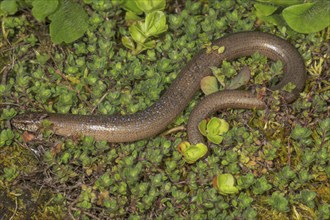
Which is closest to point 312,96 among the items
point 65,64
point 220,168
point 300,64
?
point 300,64

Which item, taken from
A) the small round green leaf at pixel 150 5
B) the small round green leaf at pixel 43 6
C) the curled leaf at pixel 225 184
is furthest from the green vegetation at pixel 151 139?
the small round green leaf at pixel 43 6

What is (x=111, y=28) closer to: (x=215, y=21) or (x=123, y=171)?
(x=215, y=21)

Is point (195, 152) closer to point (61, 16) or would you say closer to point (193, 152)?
point (193, 152)

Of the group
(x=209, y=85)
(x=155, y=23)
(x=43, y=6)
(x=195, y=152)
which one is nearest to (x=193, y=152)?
(x=195, y=152)

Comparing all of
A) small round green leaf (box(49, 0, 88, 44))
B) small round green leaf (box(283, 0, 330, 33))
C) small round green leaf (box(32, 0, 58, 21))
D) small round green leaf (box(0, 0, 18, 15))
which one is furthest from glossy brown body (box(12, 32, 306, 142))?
small round green leaf (box(0, 0, 18, 15))

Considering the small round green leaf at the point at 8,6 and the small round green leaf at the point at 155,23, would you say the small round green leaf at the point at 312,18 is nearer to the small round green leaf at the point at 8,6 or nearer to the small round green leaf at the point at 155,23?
the small round green leaf at the point at 155,23
